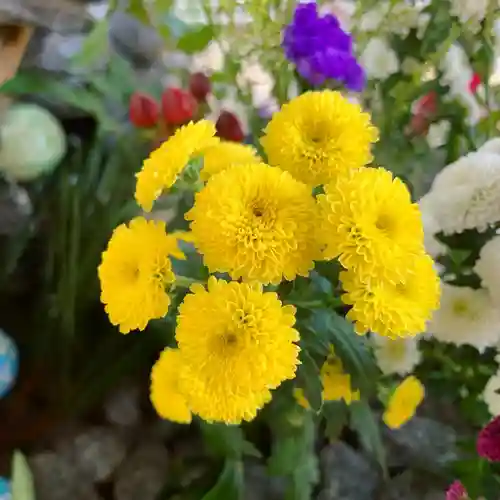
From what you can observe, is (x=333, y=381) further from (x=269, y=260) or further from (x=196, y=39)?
(x=196, y=39)

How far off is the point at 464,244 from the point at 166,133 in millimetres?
289

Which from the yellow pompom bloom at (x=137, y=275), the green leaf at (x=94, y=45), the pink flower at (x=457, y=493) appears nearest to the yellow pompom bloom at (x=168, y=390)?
the yellow pompom bloom at (x=137, y=275)

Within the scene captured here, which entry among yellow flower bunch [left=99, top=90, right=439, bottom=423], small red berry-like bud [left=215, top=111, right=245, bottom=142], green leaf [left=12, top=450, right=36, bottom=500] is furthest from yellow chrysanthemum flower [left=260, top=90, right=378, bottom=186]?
green leaf [left=12, top=450, right=36, bottom=500]

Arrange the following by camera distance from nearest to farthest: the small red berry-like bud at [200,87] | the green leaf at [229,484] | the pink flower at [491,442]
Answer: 1. the pink flower at [491,442]
2. the green leaf at [229,484]
3. the small red berry-like bud at [200,87]

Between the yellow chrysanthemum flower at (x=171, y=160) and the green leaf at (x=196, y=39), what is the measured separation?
253mm

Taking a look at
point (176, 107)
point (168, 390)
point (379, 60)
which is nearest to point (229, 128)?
point (176, 107)

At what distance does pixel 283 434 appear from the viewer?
1.86ft

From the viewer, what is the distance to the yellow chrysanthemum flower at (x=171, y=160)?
16.2 inches

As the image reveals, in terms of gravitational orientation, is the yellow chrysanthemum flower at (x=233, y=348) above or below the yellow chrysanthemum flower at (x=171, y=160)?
below

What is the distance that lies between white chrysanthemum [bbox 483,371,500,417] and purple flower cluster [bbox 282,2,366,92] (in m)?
0.25

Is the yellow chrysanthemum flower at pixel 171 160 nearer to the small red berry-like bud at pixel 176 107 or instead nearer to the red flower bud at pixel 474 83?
the small red berry-like bud at pixel 176 107

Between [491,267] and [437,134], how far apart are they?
28 centimetres

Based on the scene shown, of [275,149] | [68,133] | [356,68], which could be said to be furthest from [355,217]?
[68,133]

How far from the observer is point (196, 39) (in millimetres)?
677
